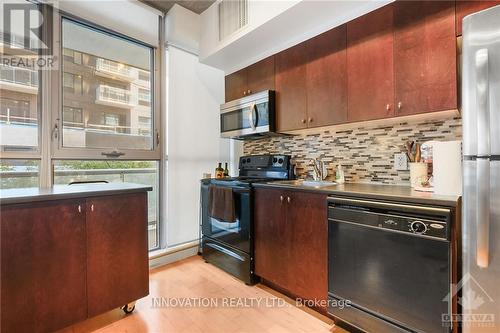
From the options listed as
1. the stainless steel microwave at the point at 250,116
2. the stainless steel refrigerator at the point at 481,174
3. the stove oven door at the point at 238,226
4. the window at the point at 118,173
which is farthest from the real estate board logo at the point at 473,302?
the window at the point at 118,173

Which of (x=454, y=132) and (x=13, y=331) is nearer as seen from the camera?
(x=13, y=331)

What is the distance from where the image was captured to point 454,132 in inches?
63.9

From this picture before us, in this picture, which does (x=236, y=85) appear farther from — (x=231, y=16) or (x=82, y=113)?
(x=82, y=113)

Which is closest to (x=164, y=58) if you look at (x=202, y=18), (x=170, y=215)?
(x=202, y=18)

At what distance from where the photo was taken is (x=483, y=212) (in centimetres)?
Answer: 107

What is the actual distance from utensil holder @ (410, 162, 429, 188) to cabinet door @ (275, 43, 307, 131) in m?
0.88

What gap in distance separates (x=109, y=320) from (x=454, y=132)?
271 cm

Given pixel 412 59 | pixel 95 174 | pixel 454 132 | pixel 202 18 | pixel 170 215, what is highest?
pixel 202 18

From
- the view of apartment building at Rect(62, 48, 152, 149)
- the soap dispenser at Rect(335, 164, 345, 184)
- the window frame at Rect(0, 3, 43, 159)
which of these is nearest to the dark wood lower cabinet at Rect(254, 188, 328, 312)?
the soap dispenser at Rect(335, 164, 345, 184)

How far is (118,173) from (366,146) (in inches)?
93.8

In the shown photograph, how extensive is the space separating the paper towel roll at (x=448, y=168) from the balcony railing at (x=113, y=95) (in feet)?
8.78

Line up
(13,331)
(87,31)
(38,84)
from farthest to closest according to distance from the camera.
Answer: (87,31) → (38,84) → (13,331)

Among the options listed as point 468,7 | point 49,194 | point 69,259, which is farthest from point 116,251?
point 468,7

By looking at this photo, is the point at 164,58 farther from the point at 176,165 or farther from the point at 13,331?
the point at 13,331
